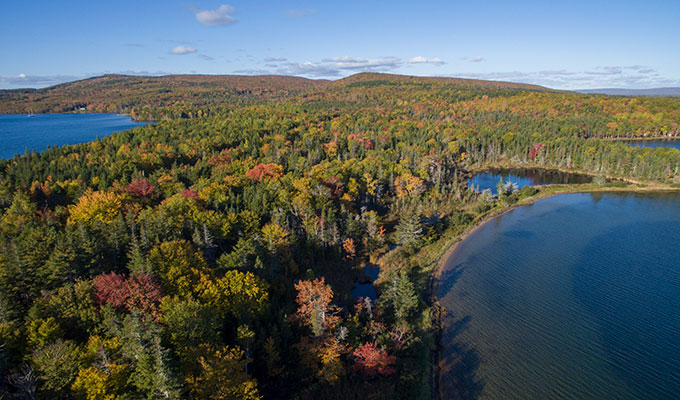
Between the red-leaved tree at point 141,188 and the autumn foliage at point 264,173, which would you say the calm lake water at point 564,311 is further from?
the red-leaved tree at point 141,188

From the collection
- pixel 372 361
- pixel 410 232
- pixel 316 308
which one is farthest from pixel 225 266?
pixel 410 232

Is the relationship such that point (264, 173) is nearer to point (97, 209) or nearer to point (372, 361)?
point (97, 209)

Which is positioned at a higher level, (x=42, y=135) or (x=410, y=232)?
(x=42, y=135)

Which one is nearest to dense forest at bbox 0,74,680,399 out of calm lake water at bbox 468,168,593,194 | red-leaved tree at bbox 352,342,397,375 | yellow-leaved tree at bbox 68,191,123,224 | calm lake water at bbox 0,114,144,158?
red-leaved tree at bbox 352,342,397,375

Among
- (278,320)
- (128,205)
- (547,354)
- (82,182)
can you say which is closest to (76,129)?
(82,182)

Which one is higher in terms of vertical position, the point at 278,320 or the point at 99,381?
the point at 99,381

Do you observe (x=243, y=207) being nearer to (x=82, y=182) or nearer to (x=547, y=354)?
(x=82, y=182)
